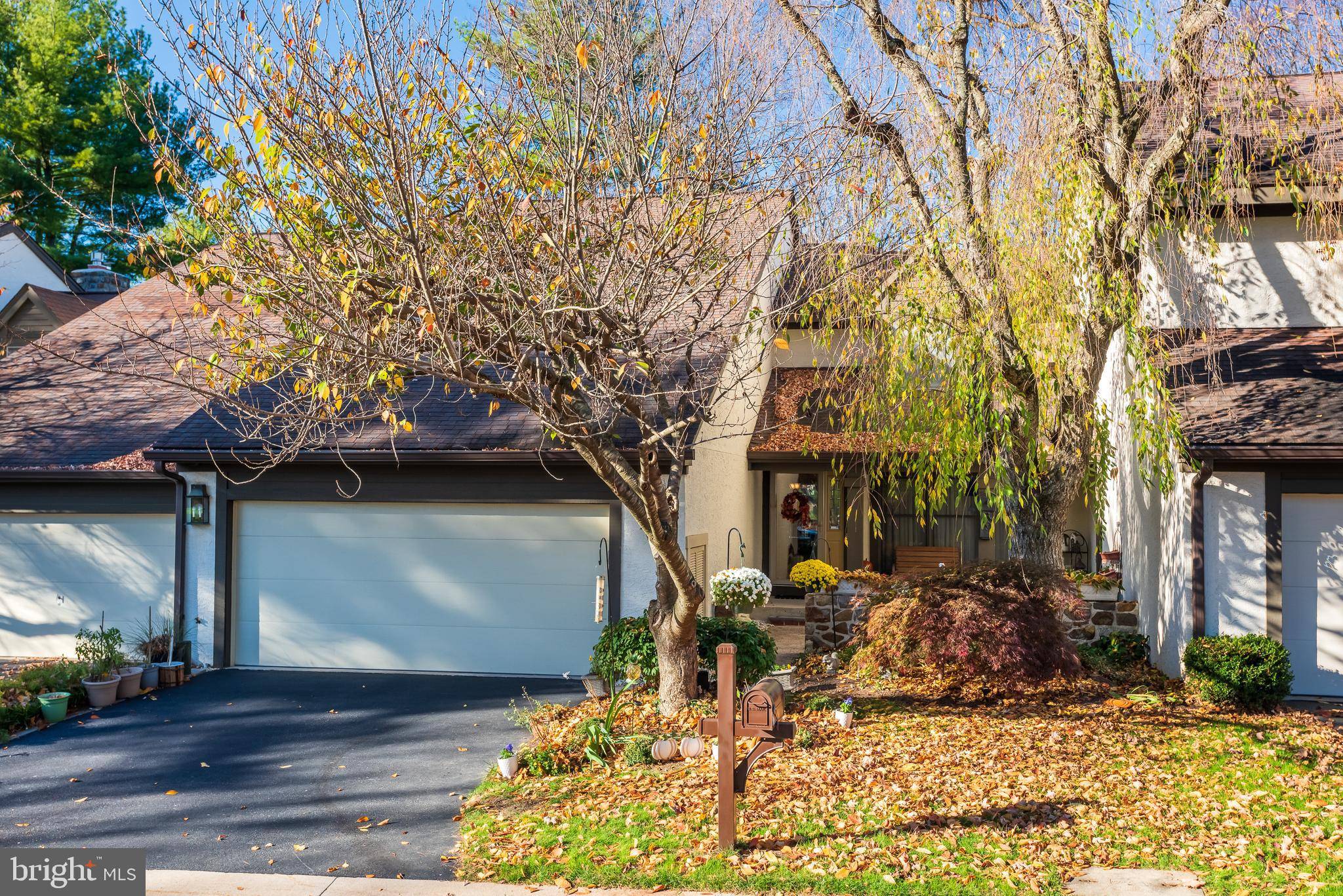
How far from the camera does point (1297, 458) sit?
9.15 meters

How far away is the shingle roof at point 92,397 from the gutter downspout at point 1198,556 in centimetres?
1109

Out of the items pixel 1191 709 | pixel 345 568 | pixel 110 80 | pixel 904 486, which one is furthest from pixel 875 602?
pixel 110 80

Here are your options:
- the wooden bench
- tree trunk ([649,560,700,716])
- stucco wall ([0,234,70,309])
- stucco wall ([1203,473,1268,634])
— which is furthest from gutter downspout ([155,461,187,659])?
the wooden bench

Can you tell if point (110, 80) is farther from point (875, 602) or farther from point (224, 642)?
point (875, 602)

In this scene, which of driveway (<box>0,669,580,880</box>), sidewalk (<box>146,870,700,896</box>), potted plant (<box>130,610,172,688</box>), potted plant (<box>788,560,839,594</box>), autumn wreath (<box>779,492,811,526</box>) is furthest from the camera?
autumn wreath (<box>779,492,811,526</box>)

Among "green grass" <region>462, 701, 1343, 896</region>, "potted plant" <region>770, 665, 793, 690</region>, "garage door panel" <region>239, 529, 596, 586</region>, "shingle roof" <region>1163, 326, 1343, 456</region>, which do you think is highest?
"shingle roof" <region>1163, 326, 1343, 456</region>

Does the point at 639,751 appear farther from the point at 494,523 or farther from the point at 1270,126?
the point at 1270,126

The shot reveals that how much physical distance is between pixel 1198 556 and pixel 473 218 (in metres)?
7.35

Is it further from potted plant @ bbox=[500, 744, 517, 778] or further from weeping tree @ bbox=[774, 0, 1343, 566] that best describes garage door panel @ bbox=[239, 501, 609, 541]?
potted plant @ bbox=[500, 744, 517, 778]

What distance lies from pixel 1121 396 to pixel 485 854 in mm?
9477

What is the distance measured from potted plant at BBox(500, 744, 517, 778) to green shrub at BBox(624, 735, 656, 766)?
A: 31.8 inches

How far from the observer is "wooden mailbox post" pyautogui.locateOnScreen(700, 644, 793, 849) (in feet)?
19.0

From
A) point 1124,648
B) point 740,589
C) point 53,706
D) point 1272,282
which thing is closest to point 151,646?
point 53,706

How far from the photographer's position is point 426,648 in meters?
11.4
